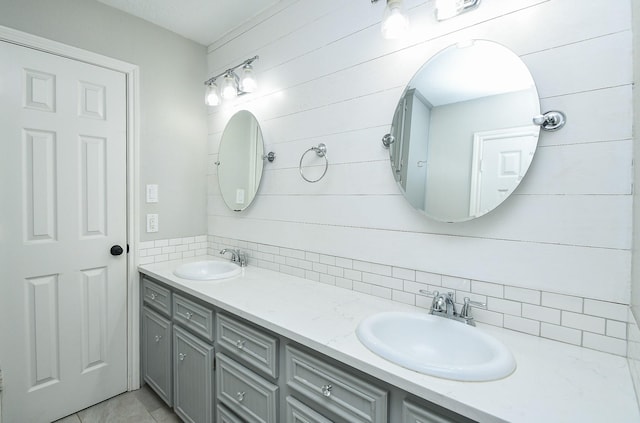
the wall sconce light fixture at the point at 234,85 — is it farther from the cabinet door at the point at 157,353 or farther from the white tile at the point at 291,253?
the cabinet door at the point at 157,353

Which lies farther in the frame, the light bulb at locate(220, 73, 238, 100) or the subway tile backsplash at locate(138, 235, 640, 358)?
the light bulb at locate(220, 73, 238, 100)

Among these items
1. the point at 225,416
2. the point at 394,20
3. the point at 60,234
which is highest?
the point at 394,20

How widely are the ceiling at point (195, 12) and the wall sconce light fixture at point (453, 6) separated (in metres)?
1.16

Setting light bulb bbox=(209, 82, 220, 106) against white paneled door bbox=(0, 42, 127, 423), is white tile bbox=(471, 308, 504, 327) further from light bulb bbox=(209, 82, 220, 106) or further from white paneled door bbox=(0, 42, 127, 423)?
white paneled door bbox=(0, 42, 127, 423)

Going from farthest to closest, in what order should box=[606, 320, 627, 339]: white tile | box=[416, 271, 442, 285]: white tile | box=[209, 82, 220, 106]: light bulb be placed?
box=[209, 82, 220, 106]: light bulb → box=[416, 271, 442, 285]: white tile → box=[606, 320, 627, 339]: white tile

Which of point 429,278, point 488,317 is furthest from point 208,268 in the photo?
point 488,317

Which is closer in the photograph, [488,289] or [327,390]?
[327,390]

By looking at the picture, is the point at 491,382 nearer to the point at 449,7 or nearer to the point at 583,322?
the point at 583,322

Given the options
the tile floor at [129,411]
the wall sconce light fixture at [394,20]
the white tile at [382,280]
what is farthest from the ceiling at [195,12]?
the tile floor at [129,411]

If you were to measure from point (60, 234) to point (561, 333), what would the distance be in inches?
98.4

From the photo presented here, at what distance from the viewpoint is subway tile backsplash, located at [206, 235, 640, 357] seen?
0.94 metres

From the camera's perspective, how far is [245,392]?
1.33 meters

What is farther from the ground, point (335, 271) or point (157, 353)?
point (335, 271)

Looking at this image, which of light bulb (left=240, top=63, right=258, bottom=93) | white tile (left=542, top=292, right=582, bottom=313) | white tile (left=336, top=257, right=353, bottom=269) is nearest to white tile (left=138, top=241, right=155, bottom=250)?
light bulb (left=240, top=63, right=258, bottom=93)
